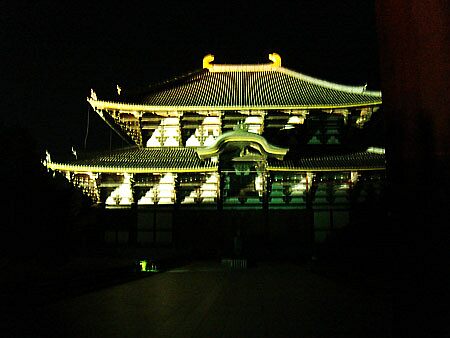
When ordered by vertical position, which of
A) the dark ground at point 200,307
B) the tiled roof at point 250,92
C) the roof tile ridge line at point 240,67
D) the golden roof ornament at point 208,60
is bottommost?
the dark ground at point 200,307

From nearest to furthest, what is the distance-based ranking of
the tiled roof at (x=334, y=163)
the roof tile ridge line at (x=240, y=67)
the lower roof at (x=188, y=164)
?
the tiled roof at (x=334, y=163) < the lower roof at (x=188, y=164) < the roof tile ridge line at (x=240, y=67)

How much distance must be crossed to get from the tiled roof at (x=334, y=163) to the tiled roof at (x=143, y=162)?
3985mm

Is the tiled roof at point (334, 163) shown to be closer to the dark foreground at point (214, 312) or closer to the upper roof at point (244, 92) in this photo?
the upper roof at point (244, 92)

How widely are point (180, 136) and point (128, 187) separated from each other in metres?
4.38

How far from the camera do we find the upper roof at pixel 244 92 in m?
22.0

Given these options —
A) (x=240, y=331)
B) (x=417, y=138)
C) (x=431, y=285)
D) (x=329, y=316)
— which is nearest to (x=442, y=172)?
(x=417, y=138)

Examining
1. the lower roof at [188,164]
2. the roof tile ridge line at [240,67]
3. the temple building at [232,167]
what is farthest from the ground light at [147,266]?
the roof tile ridge line at [240,67]

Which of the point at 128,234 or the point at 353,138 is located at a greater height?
the point at 353,138

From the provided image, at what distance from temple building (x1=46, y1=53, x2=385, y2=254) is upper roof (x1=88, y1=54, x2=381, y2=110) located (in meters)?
0.11

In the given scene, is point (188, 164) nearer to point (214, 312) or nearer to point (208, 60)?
point (208, 60)

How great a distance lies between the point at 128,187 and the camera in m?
22.1

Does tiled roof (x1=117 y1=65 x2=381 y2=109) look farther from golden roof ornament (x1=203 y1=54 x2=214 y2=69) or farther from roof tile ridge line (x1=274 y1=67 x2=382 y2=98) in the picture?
golden roof ornament (x1=203 y1=54 x2=214 y2=69)

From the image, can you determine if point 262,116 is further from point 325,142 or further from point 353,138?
point 353,138

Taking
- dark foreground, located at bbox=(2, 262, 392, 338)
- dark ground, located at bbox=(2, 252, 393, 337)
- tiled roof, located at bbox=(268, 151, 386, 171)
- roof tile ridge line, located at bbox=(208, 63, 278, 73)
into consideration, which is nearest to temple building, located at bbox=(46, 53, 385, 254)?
tiled roof, located at bbox=(268, 151, 386, 171)
